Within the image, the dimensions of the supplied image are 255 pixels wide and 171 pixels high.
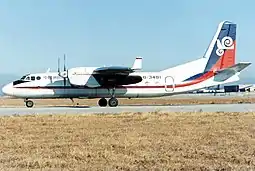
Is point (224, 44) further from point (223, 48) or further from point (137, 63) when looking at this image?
point (137, 63)

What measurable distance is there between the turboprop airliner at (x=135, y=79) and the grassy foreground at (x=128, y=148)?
62.0ft

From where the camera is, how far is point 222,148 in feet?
33.7

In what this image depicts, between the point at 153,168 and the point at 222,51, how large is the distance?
1240 inches

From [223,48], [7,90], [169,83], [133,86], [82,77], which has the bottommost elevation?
[7,90]

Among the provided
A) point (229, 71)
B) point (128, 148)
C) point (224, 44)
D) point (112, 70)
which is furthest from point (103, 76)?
point (128, 148)

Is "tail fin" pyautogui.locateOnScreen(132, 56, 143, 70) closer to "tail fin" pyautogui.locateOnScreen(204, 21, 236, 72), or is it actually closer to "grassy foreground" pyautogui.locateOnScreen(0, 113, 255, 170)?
"tail fin" pyautogui.locateOnScreen(204, 21, 236, 72)

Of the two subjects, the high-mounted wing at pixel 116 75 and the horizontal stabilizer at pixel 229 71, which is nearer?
the high-mounted wing at pixel 116 75

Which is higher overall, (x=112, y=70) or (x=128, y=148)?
(x=112, y=70)

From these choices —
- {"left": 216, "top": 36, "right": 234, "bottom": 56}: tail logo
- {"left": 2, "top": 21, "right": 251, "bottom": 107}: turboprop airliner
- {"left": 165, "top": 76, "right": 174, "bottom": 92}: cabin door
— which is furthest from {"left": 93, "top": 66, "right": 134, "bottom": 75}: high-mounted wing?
{"left": 216, "top": 36, "right": 234, "bottom": 56}: tail logo

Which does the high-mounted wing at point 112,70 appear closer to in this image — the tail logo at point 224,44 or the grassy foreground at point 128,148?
the tail logo at point 224,44

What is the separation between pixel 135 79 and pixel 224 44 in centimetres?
928

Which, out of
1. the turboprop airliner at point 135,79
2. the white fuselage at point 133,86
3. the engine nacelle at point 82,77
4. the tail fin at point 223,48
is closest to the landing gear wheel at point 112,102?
the turboprop airliner at point 135,79

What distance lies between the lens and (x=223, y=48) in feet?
125

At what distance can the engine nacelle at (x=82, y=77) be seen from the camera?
3350cm
